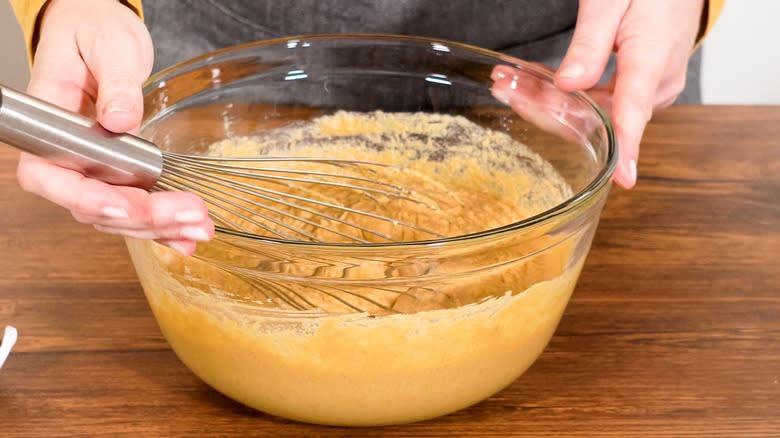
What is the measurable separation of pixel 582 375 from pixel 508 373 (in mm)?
117

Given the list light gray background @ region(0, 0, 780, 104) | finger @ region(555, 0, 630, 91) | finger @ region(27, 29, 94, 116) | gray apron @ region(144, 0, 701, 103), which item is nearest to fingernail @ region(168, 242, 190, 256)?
finger @ region(27, 29, 94, 116)

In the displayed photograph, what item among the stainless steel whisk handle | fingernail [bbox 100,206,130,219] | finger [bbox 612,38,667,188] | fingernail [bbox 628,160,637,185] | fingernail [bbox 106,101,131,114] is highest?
finger [bbox 612,38,667,188]

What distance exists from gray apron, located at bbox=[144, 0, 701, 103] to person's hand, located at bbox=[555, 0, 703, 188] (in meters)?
0.30

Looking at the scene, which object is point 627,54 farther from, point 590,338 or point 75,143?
point 75,143

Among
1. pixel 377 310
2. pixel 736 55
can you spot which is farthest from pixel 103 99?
pixel 736 55

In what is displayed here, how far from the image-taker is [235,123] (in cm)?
97

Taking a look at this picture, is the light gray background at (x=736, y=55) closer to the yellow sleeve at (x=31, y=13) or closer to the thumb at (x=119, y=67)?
the yellow sleeve at (x=31, y=13)

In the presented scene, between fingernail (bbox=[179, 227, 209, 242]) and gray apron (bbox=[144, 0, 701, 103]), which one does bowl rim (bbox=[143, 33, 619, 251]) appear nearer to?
fingernail (bbox=[179, 227, 209, 242])

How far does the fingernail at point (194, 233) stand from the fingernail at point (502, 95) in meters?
0.45

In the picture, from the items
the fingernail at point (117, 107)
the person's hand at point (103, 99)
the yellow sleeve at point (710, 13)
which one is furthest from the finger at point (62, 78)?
the yellow sleeve at point (710, 13)

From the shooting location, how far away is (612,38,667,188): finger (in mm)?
786

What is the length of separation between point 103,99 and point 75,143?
0.26 feet

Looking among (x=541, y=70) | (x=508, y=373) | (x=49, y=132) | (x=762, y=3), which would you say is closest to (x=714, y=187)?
(x=541, y=70)

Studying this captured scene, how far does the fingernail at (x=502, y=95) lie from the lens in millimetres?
929
